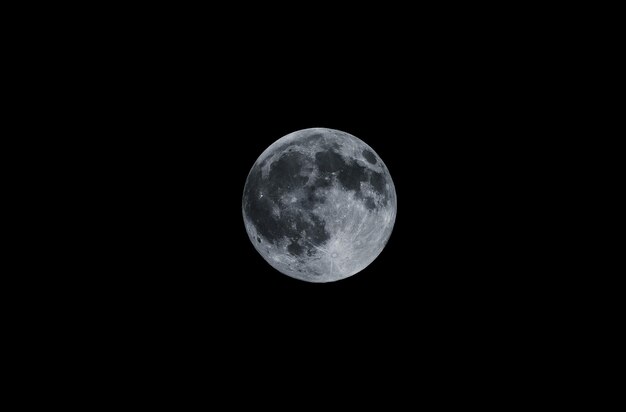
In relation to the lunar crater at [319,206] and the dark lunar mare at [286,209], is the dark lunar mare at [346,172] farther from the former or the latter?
the dark lunar mare at [286,209]

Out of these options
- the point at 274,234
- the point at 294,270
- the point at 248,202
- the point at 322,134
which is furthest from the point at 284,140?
the point at 294,270

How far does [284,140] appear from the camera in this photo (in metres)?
5.30

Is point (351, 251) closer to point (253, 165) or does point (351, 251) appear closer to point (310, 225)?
point (310, 225)

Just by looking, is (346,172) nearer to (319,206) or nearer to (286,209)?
(319,206)

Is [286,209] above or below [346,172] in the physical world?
below

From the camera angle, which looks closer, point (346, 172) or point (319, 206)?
point (319, 206)

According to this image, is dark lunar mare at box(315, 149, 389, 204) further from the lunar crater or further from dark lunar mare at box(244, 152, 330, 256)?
dark lunar mare at box(244, 152, 330, 256)

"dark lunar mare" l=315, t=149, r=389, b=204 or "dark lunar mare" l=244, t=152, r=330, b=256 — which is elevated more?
"dark lunar mare" l=315, t=149, r=389, b=204

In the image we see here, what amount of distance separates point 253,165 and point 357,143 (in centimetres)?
145

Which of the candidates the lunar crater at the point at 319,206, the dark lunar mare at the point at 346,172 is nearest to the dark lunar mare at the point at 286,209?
the lunar crater at the point at 319,206

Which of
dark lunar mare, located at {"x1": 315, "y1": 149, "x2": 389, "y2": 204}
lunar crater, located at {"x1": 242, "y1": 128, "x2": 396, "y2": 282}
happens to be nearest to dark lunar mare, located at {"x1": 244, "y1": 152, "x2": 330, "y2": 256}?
lunar crater, located at {"x1": 242, "y1": 128, "x2": 396, "y2": 282}

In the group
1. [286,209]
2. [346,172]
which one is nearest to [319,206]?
[286,209]

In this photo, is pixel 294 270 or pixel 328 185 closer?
pixel 328 185

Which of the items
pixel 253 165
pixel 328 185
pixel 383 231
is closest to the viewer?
pixel 328 185
